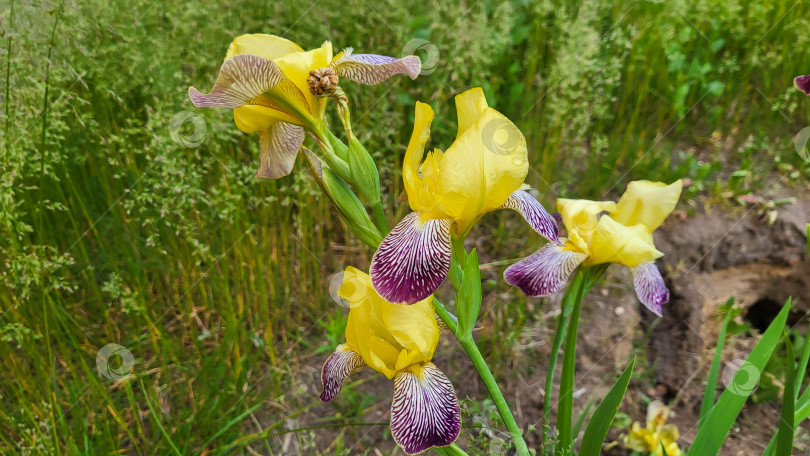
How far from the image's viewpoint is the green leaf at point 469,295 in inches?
34.4

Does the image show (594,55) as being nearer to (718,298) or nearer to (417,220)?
(718,298)

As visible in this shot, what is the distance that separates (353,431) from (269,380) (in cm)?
37

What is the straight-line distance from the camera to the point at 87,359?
188 cm

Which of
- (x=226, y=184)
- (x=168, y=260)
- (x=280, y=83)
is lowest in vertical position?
(x=168, y=260)

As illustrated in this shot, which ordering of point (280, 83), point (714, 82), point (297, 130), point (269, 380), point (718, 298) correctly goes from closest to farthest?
point (280, 83), point (297, 130), point (269, 380), point (718, 298), point (714, 82)

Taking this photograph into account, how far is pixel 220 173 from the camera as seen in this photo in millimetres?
2021

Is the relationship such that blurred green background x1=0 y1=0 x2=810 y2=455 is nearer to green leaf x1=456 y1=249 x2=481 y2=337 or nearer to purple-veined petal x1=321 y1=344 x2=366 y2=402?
purple-veined petal x1=321 y1=344 x2=366 y2=402

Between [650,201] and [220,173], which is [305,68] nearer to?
[650,201]

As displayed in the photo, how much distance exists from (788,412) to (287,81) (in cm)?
102

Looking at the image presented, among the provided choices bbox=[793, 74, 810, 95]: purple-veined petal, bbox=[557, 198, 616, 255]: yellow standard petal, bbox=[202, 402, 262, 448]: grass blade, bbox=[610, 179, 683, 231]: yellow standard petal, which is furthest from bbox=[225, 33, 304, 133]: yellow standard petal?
bbox=[202, 402, 262, 448]: grass blade

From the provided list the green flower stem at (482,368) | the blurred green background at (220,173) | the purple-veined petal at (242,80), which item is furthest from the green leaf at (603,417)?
the blurred green background at (220,173)

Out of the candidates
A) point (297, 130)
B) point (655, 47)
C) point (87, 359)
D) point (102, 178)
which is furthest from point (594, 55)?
point (87, 359)

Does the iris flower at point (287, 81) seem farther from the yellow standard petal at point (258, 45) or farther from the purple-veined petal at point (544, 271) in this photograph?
the purple-veined petal at point (544, 271)

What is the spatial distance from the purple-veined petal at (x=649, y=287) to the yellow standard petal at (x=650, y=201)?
0.11m
